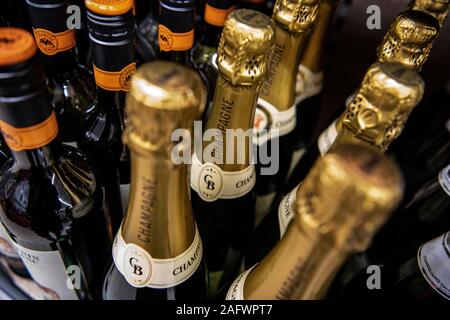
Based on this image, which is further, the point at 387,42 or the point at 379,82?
the point at 387,42

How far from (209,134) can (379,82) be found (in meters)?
0.24

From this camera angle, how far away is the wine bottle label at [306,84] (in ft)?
2.53

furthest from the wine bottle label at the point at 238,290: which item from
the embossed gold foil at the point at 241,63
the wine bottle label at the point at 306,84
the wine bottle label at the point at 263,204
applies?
the wine bottle label at the point at 306,84

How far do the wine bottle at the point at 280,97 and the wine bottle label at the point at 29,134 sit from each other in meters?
0.27

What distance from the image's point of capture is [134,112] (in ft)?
0.94

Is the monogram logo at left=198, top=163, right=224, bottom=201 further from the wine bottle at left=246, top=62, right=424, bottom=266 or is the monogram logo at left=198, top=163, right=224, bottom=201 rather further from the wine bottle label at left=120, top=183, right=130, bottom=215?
the wine bottle at left=246, top=62, right=424, bottom=266

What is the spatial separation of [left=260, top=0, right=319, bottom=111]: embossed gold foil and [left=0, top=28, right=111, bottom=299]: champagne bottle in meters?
0.22

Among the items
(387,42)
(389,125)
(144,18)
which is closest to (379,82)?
(389,125)

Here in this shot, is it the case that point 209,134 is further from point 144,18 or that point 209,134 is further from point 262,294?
point 144,18

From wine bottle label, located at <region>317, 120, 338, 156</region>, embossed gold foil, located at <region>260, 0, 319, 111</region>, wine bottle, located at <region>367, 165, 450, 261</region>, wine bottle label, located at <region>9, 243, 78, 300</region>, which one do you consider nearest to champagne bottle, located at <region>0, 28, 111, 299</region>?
wine bottle label, located at <region>9, 243, 78, 300</region>

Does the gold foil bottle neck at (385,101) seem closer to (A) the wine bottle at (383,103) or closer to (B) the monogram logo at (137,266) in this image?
(A) the wine bottle at (383,103)

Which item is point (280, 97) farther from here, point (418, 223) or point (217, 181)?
point (418, 223)

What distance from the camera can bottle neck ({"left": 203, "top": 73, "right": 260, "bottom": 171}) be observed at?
44 centimetres

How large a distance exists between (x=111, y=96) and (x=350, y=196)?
1.20ft
